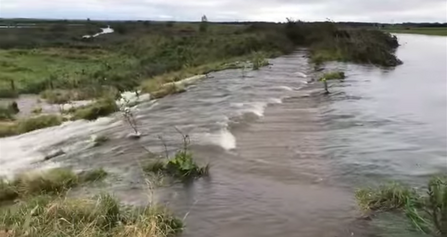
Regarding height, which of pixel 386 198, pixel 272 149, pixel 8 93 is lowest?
pixel 8 93

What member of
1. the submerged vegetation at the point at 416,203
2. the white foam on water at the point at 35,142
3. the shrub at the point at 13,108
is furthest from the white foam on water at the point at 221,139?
the shrub at the point at 13,108

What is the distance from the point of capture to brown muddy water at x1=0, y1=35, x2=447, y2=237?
992cm

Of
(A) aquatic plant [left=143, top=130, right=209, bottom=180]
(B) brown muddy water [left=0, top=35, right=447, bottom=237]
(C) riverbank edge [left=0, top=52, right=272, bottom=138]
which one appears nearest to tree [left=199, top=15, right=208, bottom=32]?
(C) riverbank edge [left=0, top=52, right=272, bottom=138]

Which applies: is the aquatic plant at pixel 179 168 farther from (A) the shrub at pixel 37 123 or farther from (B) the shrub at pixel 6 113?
(B) the shrub at pixel 6 113

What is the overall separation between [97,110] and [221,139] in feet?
24.4

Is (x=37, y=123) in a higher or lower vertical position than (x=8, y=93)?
higher

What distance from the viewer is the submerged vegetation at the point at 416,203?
Answer: 306 inches

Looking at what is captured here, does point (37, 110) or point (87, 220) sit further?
point (37, 110)

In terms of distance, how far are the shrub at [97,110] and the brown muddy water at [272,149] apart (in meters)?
0.79

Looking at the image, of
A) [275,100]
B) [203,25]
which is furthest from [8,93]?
[203,25]

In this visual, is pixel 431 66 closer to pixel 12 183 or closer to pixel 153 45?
pixel 153 45

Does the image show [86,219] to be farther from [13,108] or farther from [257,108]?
[13,108]

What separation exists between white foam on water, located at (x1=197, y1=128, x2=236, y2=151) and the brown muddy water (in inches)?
Answer: 1.2

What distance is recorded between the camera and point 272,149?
1502 cm
